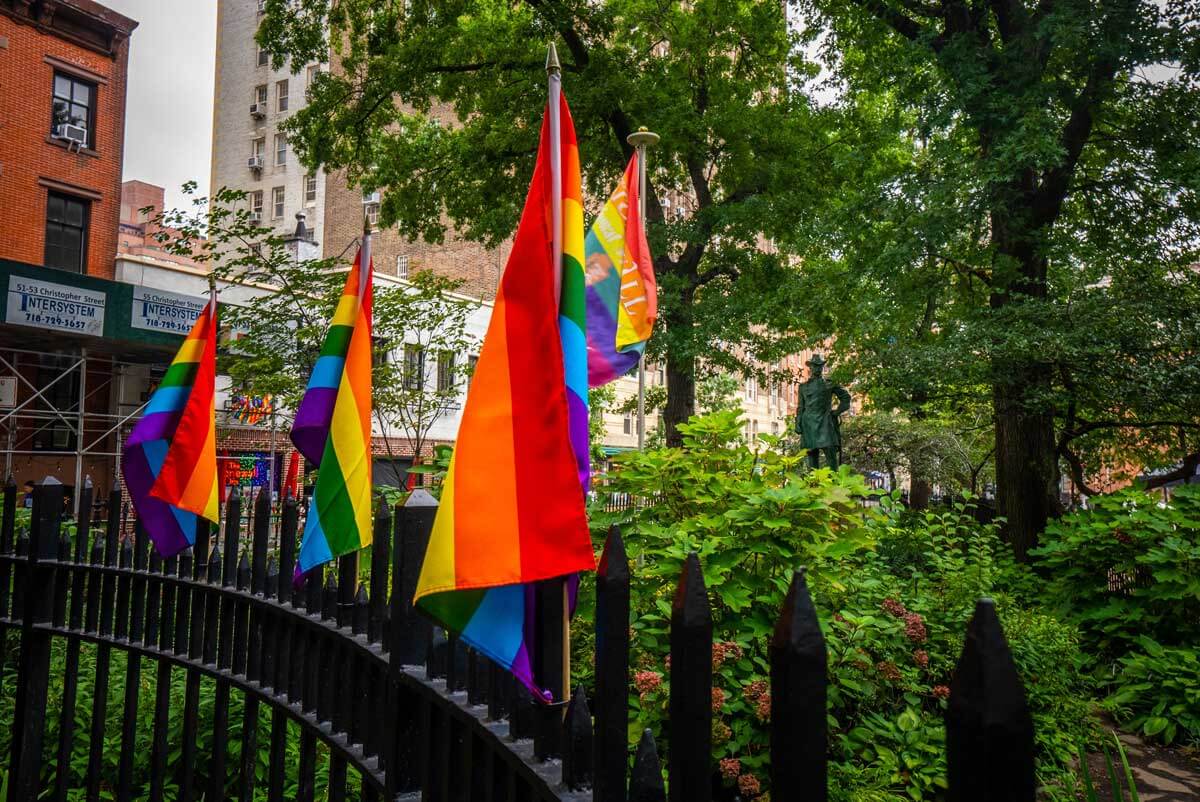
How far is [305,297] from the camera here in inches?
540

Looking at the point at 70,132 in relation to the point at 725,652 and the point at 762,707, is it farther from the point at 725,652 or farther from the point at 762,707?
the point at 762,707

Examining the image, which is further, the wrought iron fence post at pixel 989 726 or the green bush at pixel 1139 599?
the green bush at pixel 1139 599

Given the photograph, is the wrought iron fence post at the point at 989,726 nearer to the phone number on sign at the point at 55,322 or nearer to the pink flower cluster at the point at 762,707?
the pink flower cluster at the point at 762,707

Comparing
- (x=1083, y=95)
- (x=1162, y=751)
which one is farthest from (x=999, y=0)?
(x=1162, y=751)

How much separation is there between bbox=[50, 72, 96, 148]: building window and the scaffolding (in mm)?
6501

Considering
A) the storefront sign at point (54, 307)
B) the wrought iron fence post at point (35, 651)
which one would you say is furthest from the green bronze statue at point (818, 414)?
the storefront sign at point (54, 307)

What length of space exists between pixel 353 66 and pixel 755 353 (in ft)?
38.2

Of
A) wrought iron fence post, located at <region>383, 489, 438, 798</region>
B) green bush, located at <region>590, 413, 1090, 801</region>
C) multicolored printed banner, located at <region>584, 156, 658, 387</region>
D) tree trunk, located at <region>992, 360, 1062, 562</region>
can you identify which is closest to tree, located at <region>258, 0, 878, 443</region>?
tree trunk, located at <region>992, 360, 1062, 562</region>

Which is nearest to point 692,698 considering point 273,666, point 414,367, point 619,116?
point 273,666

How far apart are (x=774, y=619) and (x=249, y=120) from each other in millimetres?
46817

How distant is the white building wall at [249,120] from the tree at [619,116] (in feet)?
80.5

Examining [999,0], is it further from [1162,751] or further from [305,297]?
[305,297]

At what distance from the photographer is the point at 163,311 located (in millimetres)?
18328

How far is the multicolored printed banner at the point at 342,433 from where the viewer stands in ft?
9.12
